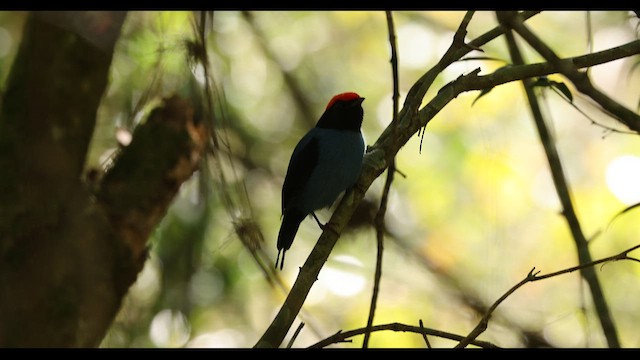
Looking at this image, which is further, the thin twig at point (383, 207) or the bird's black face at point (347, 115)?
the bird's black face at point (347, 115)

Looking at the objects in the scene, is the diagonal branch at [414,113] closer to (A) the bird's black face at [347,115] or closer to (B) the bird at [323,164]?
(B) the bird at [323,164]

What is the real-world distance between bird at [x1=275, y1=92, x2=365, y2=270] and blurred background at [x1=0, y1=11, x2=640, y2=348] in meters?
1.19

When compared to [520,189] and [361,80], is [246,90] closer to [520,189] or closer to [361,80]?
[361,80]

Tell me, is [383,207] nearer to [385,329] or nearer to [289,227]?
[385,329]

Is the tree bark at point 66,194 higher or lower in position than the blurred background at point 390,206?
lower

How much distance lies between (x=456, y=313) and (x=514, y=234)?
1.50m

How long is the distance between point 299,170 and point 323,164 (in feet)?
0.70

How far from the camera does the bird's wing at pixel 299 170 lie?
4.30 m

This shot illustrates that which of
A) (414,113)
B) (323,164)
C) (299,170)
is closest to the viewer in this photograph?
(414,113)

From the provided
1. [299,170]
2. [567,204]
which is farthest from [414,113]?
[299,170]

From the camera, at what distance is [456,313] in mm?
5938

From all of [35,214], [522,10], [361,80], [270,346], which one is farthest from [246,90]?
[270,346]

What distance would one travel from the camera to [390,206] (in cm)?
579

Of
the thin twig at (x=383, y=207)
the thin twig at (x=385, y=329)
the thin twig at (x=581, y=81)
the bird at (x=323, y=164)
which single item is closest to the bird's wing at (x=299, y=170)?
the bird at (x=323, y=164)
